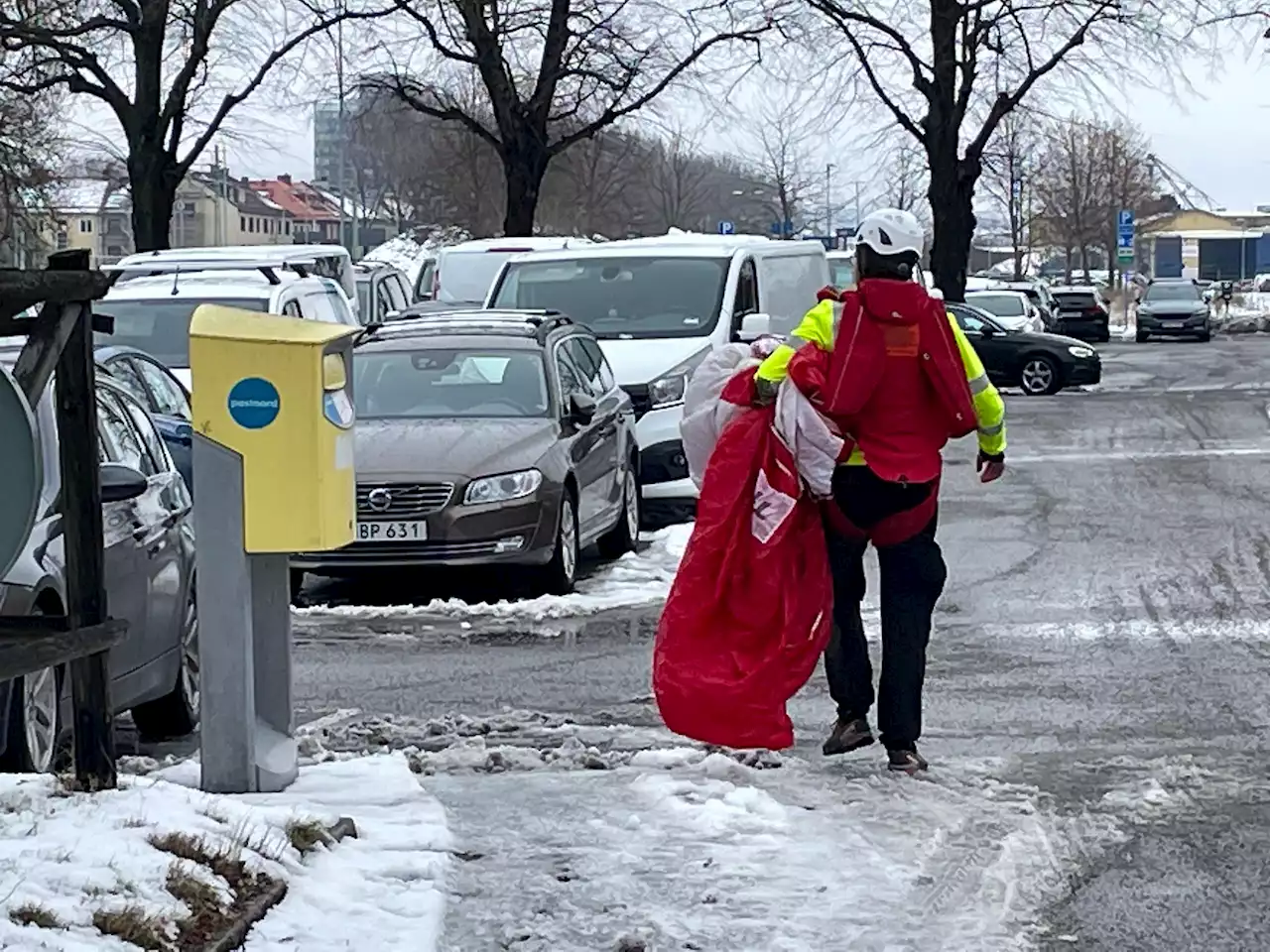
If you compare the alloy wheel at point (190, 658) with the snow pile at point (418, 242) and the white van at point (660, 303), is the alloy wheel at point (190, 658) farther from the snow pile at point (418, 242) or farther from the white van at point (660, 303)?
the snow pile at point (418, 242)

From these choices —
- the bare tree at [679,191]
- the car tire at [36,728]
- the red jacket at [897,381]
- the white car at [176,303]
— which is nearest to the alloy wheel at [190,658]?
the car tire at [36,728]

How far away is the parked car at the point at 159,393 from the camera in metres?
12.7

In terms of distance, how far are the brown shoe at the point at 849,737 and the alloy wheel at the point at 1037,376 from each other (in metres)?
25.0

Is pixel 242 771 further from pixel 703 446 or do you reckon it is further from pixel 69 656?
pixel 703 446

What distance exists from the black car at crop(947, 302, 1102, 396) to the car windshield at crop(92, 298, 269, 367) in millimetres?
17071

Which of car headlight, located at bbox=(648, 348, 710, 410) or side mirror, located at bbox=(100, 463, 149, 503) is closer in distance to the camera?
side mirror, located at bbox=(100, 463, 149, 503)

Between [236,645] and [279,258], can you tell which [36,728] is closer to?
[236,645]

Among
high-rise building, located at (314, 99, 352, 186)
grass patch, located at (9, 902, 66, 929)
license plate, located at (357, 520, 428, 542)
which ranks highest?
high-rise building, located at (314, 99, 352, 186)

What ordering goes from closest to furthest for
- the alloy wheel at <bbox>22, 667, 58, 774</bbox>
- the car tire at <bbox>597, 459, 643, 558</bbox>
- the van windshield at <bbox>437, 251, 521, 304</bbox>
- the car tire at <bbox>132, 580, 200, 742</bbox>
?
the alloy wheel at <bbox>22, 667, 58, 774</bbox> → the car tire at <bbox>132, 580, 200, 742</bbox> → the car tire at <bbox>597, 459, 643, 558</bbox> → the van windshield at <bbox>437, 251, 521, 304</bbox>

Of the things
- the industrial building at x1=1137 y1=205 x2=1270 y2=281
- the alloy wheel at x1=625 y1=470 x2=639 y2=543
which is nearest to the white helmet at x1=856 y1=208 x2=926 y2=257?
the alloy wheel at x1=625 y1=470 x2=639 y2=543

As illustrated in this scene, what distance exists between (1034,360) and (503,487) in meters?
21.0

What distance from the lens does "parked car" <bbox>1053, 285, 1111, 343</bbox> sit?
53.1 meters

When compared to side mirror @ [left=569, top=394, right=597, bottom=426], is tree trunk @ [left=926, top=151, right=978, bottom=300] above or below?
above

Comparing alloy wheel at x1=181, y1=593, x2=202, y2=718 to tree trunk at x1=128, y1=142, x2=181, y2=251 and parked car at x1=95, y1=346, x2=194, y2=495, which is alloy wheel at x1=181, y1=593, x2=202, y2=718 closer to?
parked car at x1=95, y1=346, x2=194, y2=495
